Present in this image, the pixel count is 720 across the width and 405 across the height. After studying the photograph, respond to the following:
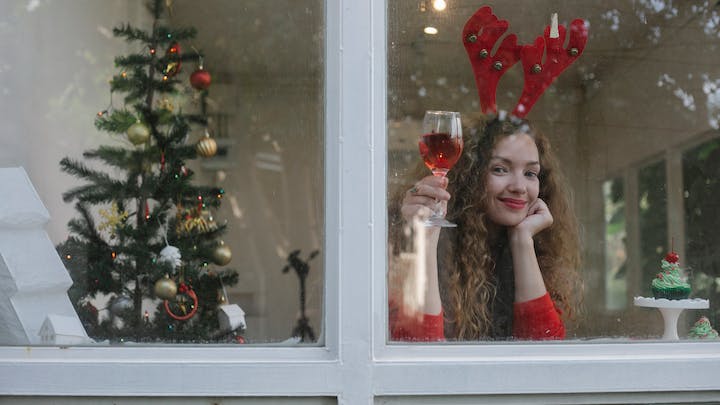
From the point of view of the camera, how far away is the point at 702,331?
164cm

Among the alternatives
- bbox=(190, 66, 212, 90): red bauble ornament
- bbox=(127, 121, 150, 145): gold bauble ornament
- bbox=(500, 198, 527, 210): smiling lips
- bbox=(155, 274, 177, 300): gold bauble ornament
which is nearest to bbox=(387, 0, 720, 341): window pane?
bbox=(500, 198, 527, 210): smiling lips

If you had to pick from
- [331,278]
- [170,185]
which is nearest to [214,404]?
[331,278]

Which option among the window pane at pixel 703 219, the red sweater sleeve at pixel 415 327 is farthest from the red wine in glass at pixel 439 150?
the window pane at pixel 703 219

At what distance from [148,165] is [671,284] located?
1.68m

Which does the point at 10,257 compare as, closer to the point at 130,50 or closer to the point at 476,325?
the point at 476,325

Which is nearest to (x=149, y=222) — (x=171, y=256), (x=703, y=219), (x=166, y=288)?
(x=171, y=256)

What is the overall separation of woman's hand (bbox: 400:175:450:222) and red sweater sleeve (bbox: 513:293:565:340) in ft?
0.94

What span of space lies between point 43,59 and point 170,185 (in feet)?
1.91

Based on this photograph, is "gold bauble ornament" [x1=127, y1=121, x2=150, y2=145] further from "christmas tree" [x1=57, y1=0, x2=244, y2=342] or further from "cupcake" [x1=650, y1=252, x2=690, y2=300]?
"cupcake" [x1=650, y1=252, x2=690, y2=300]

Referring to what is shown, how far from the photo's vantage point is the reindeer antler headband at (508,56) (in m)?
1.87

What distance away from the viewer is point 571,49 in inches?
76.6

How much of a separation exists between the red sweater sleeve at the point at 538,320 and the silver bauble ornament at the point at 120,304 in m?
0.87

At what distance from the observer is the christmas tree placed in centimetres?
171

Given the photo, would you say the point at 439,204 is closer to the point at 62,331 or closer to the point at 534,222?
the point at 534,222
